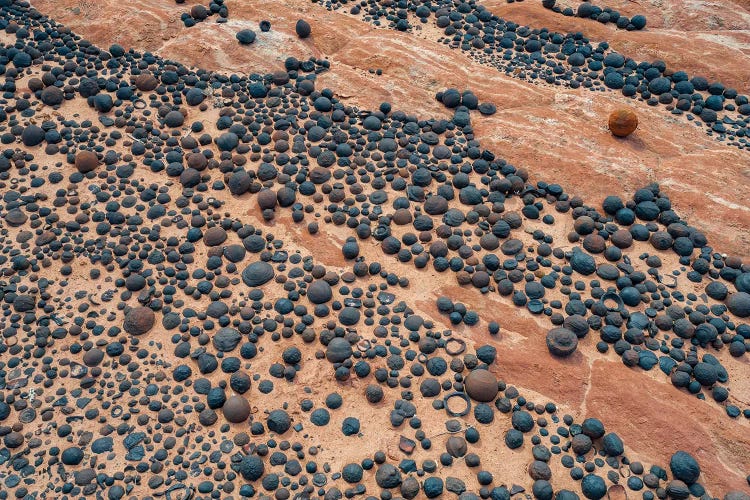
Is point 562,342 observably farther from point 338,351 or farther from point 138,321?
point 138,321

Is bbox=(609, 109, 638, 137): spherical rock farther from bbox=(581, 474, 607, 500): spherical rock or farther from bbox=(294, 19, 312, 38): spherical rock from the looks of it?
bbox=(294, 19, 312, 38): spherical rock

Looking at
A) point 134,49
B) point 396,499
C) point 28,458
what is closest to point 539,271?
point 396,499

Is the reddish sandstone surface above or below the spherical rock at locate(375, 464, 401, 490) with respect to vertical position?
above

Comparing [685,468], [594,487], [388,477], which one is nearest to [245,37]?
[388,477]

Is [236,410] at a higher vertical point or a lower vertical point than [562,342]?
lower

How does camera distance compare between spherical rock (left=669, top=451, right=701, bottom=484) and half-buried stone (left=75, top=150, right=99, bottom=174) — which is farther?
half-buried stone (left=75, top=150, right=99, bottom=174)

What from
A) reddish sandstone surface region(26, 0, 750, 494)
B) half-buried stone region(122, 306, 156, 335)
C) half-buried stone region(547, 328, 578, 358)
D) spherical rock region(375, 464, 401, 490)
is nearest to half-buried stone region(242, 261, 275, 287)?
reddish sandstone surface region(26, 0, 750, 494)

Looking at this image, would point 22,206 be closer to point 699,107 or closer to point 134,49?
point 134,49
